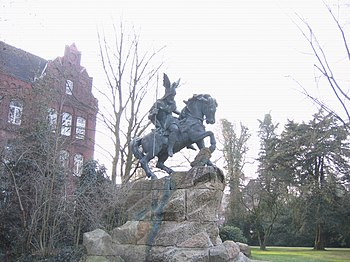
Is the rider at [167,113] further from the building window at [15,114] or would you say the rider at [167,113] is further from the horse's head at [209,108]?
the building window at [15,114]

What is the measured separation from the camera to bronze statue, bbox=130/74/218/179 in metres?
8.31

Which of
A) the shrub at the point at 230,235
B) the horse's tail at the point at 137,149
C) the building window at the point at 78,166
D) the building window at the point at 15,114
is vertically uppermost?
the building window at the point at 15,114

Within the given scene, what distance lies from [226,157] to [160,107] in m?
29.5

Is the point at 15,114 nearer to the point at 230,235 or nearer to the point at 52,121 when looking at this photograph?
the point at 52,121


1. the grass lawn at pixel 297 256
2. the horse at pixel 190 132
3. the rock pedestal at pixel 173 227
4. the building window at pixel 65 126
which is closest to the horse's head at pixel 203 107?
the horse at pixel 190 132

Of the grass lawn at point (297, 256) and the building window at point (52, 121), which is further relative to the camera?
the grass lawn at point (297, 256)

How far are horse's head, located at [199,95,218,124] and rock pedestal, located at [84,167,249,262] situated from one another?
134 centimetres

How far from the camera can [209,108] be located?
27.5 feet

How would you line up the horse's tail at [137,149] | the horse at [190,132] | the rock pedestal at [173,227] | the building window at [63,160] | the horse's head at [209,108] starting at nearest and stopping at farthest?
1. the rock pedestal at [173,227]
2. the horse at [190,132]
3. the horse's head at [209,108]
4. the horse's tail at [137,149]
5. the building window at [63,160]

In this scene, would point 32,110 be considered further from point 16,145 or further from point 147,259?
point 147,259

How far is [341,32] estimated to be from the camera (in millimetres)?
6145

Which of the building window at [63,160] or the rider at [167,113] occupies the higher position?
the rider at [167,113]

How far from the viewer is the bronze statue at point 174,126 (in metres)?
8.31

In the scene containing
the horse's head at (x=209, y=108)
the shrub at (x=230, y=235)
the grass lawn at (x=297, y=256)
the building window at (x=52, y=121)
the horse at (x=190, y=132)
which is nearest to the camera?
the horse at (x=190, y=132)
